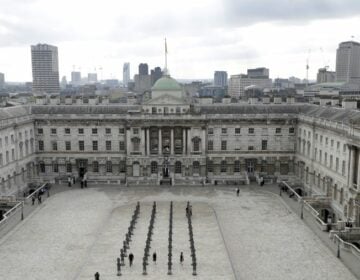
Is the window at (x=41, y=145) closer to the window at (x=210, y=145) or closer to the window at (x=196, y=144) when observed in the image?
the window at (x=196, y=144)

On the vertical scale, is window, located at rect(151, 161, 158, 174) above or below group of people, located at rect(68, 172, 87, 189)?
above

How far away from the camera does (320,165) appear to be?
69625 millimetres

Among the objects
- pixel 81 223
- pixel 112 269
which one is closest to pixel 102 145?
pixel 81 223

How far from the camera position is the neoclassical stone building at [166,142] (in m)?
80.8

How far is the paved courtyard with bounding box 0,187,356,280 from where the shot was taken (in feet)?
140

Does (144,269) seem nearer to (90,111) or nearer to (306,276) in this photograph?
(306,276)

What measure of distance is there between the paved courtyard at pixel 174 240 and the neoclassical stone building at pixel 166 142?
10.4m

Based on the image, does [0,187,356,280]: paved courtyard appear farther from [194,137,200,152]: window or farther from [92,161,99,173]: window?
[194,137,200,152]: window

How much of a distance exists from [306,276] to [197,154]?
42006 millimetres

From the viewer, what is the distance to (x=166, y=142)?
268 feet

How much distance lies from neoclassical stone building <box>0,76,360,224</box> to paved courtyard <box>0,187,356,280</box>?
34.2ft

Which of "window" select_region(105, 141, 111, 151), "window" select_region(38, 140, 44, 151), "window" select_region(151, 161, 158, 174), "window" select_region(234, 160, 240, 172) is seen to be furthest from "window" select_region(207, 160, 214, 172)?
"window" select_region(38, 140, 44, 151)

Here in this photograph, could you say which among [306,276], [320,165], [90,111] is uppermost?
[90,111]

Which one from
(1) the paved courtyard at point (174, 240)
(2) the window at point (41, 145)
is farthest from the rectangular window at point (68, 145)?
(1) the paved courtyard at point (174, 240)
